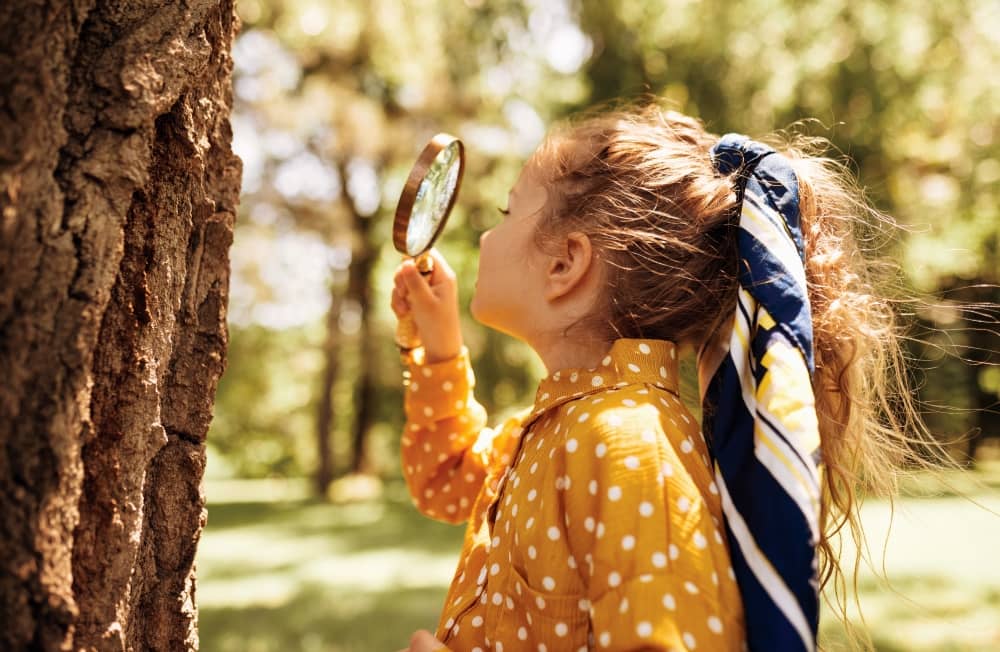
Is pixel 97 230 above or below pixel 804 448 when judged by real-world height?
above

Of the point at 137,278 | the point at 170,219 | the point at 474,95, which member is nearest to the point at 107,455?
the point at 137,278

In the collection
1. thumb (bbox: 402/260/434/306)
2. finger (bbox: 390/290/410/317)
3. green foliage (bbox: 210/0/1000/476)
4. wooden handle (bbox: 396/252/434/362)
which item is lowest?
wooden handle (bbox: 396/252/434/362)

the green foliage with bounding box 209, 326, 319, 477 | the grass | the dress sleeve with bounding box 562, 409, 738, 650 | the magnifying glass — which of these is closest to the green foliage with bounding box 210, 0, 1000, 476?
the grass

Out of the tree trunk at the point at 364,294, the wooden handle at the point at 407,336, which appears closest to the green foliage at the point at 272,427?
the tree trunk at the point at 364,294

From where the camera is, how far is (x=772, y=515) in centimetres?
133

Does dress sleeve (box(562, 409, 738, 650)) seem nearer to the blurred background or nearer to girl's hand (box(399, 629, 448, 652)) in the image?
girl's hand (box(399, 629, 448, 652))

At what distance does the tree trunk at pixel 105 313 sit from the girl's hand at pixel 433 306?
0.63 meters

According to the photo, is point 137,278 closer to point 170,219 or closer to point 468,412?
point 170,219

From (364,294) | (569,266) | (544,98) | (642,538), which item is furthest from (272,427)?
(642,538)

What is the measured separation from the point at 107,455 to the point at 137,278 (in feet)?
0.88

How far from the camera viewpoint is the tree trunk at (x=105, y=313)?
107cm

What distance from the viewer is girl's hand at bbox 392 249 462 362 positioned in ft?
6.97

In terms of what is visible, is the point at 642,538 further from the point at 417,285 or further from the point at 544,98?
the point at 544,98

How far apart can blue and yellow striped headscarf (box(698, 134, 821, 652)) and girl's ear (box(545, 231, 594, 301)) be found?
0.30m
